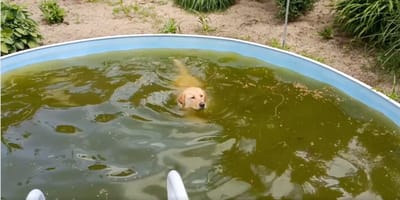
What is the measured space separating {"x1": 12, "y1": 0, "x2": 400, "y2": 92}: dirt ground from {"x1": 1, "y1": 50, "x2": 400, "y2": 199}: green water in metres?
0.83

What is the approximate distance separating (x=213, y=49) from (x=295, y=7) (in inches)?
58.8

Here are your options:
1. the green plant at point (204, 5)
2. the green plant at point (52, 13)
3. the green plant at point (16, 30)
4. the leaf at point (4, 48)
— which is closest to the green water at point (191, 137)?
the leaf at point (4, 48)

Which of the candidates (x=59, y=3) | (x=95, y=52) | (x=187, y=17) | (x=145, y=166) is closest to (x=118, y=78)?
(x=95, y=52)

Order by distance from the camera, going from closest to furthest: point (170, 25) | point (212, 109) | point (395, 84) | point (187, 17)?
point (212, 109) → point (395, 84) → point (170, 25) → point (187, 17)

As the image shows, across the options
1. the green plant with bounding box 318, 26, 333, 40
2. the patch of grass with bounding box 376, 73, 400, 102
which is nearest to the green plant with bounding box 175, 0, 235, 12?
the green plant with bounding box 318, 26, 333, 40

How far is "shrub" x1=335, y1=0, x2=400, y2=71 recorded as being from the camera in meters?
5.19

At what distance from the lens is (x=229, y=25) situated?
672 cm

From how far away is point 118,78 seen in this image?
510 centimetres

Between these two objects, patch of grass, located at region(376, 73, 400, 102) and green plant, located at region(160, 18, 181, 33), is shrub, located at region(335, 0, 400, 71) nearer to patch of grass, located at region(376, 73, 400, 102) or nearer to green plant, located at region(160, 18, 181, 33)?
patch of grass, located at region(376, 73, 400, 102)

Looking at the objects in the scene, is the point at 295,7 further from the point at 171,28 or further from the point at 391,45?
the point at 171,28

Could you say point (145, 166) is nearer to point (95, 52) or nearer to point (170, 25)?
point (95, 52)

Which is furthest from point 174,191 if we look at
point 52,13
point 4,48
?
point 52,13

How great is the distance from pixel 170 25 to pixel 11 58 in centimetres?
222

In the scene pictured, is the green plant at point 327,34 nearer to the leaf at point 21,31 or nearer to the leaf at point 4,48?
the leaf at point 21,31
